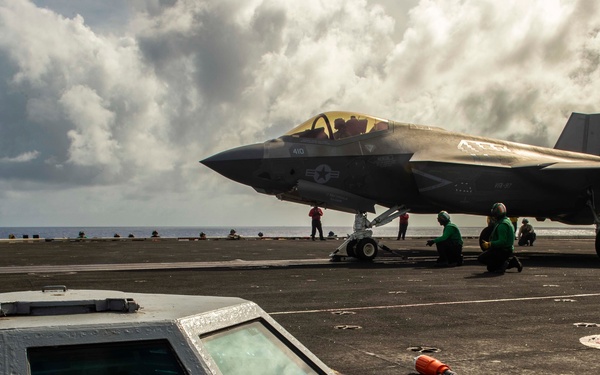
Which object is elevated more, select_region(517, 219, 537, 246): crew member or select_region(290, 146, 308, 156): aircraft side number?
select_region(290, 146, 308, 156): aircraft side number

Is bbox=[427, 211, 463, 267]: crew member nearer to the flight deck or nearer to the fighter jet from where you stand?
the flight deck

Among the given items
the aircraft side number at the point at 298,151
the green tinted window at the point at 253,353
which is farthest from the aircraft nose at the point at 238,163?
the green tinted window at the point at 253,353

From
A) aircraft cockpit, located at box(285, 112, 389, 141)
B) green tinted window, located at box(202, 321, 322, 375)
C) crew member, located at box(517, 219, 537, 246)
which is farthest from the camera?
crew member, located at box(517, 219, 537, 246)

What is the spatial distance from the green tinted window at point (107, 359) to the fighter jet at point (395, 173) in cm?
1648

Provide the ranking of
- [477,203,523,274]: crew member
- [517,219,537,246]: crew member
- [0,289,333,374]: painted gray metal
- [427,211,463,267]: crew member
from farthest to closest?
[517,219,537,246]: crew member < [427,211,463,267]: crew member < [477,203,523,274]: crew member < [0,289,333,374]: painted gray metal

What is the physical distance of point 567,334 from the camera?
818 cm

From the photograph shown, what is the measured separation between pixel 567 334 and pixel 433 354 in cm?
220

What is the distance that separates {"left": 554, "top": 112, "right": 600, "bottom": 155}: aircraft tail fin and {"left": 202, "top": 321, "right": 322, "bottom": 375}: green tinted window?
27.7 m

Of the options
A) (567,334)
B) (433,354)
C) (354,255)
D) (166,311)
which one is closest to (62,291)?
(166,311)

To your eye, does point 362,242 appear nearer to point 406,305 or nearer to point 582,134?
point 406,305

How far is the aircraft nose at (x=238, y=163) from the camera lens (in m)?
19.0

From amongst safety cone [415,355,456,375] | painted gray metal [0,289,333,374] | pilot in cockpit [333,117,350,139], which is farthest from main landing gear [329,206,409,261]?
painted gray metal [0,289,333,374]

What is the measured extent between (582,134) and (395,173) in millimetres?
11869

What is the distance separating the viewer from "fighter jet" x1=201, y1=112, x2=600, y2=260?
19.5m
